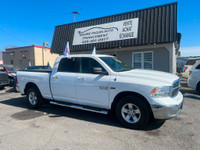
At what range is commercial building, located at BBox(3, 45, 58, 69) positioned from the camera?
84.8ft

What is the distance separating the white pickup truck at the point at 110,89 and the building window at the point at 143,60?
6.01m

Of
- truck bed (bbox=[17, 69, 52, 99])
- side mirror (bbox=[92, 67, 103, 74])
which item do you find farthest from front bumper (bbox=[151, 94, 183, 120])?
truck bed (bbox=[17, 69, 52, 99])

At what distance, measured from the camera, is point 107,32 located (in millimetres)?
11234

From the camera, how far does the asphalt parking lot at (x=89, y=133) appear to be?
3.12 m

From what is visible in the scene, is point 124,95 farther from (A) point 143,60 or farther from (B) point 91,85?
→ (A) point 143,60

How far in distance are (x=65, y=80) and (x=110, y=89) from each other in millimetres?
1575

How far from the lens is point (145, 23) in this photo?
32.8 ft

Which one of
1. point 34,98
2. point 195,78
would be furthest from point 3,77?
point 195,78

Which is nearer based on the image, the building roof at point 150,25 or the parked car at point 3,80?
the building roof at point 150,25

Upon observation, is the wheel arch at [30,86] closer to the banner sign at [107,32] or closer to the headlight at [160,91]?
the headlight at [160,91]

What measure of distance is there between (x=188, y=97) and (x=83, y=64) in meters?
5.44

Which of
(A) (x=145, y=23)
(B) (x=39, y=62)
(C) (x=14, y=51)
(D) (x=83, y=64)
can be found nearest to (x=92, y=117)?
(D) (x=83, y=64)

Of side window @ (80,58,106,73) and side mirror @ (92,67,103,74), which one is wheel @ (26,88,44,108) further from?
side mirror @ (92,67,103,74)

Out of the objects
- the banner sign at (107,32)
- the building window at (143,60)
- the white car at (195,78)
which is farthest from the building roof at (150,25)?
the white car at (195,78)
